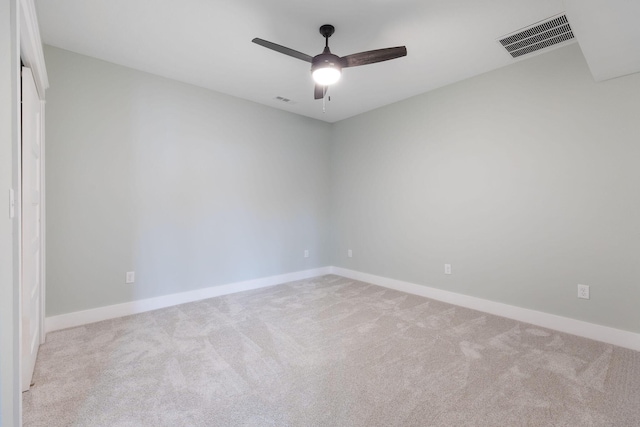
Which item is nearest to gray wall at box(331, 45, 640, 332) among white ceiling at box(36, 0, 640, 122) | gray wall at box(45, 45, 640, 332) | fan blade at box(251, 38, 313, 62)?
gray wall at box(45, 45, 640, 332)

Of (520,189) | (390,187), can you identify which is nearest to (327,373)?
(520,189)

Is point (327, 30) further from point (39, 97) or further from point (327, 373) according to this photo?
point (327, 373)

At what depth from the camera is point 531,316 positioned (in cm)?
291

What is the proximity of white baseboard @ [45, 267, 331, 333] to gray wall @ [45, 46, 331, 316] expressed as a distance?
0.07m

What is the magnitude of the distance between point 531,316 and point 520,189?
1.28 m

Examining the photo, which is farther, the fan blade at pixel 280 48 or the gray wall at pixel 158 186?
the gray wall at pixel 158 186

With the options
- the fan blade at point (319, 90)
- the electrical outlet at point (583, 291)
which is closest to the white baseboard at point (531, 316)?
the electrical outlet at point (583, 291)

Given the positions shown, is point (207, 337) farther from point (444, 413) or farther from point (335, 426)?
point (444, 413)

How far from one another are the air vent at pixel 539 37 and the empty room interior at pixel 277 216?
0.03m

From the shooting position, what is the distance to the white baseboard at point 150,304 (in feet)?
9.04

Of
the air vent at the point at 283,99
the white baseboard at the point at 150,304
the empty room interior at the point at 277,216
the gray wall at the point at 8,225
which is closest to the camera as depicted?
the gray wall at the point at 8,225

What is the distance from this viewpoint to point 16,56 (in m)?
1.29

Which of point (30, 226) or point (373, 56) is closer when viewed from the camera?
point (30, 226)

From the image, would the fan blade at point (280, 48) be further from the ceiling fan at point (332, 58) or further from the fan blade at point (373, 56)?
the fan blade at point (373, 56)
